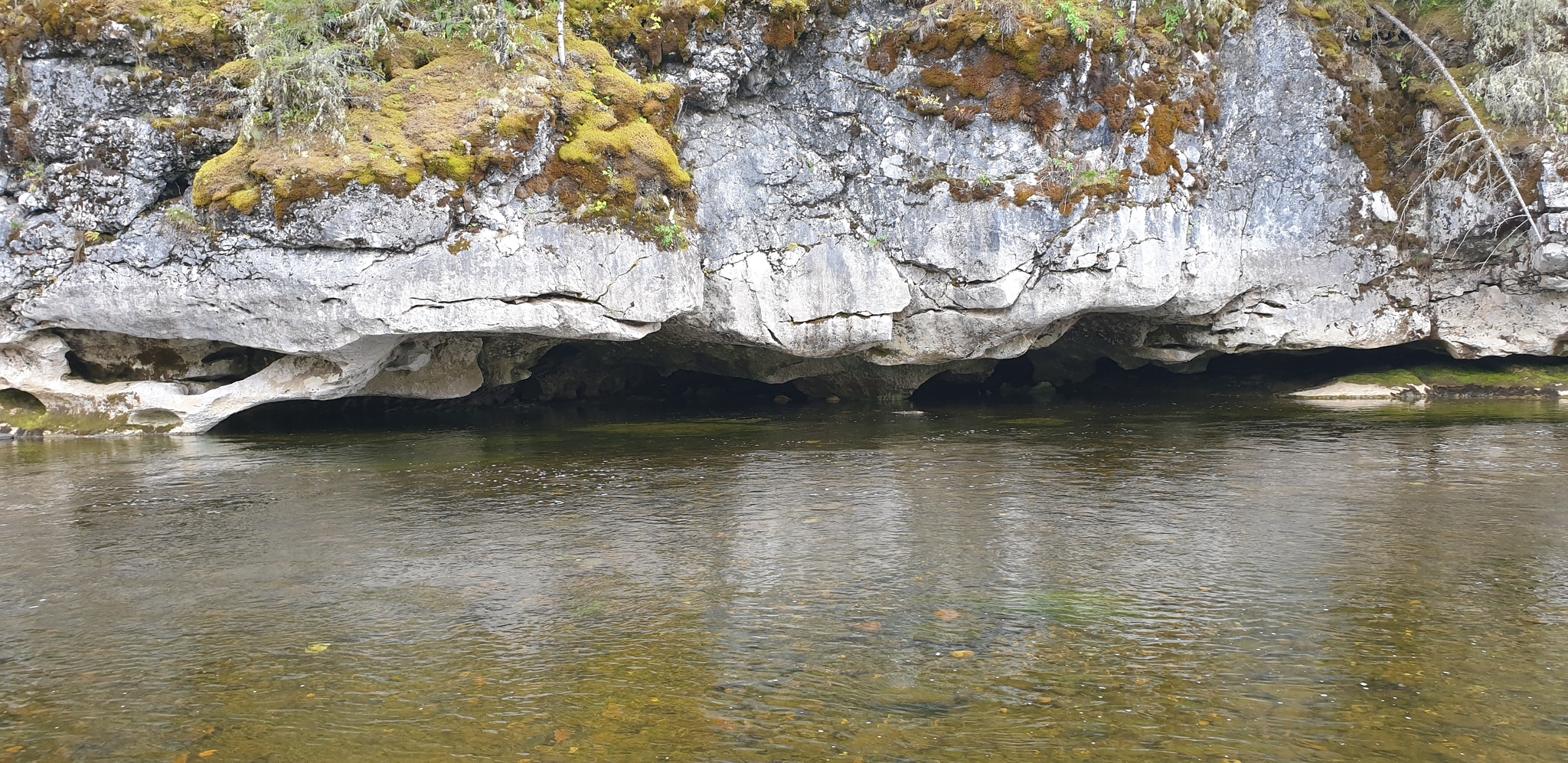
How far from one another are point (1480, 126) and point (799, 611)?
17910 millimetres

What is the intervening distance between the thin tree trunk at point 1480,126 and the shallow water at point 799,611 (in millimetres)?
7334

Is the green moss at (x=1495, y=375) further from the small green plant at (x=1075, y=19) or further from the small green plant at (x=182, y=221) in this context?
the small green plant at (x=182, y=221)

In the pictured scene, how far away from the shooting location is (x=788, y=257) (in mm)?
17344

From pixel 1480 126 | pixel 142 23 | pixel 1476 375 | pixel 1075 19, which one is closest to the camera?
pixel 142 23

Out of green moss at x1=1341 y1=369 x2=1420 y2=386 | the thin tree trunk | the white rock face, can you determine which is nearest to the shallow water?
the white rock face

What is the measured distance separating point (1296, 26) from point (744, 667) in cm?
1826

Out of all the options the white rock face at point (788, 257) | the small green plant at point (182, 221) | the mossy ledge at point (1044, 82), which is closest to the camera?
the small green plant at point (182, 221)

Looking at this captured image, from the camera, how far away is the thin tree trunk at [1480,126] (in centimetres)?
1788


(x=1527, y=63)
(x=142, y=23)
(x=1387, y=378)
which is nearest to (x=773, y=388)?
(x=1387, y=378)

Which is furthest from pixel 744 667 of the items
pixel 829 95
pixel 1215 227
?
pixel 1215 227

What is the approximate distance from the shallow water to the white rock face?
135 inches

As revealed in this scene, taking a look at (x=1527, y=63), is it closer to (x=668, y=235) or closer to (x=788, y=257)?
(x=788, y=257)

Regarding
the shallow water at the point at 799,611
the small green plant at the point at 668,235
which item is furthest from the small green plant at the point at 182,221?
the small green plant at the point at 668,235

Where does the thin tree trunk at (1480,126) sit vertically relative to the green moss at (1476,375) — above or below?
above
